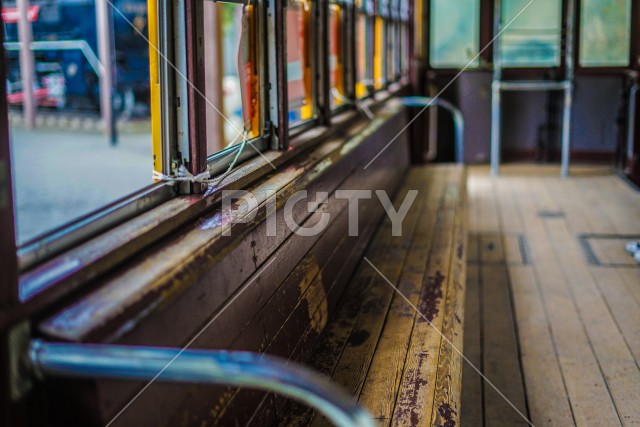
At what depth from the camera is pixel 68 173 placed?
738cm

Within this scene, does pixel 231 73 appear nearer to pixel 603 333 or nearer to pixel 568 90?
pixel 568 90

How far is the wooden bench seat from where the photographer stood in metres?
2.20

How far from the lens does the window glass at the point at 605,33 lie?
8352mm

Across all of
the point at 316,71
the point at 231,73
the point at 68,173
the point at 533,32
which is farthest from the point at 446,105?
the point at 231,73

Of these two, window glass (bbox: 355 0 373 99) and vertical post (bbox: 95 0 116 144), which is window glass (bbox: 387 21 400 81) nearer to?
window glass (bbox: 355 0 373 99)

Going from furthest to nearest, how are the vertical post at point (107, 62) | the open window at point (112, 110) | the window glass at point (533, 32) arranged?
the vertical post at point (107, 62) → the window glass at point (533, 32) → the open window at point (112, 110)

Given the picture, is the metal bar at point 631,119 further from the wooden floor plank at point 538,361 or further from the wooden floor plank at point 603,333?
the wooden floor plank at point 538,361

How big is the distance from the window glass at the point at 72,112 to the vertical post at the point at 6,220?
368 cm

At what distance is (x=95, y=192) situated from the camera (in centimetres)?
654

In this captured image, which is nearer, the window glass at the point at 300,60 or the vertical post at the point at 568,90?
the window glass at the point at 300,60

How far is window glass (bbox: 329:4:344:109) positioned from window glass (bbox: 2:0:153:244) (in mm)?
1563

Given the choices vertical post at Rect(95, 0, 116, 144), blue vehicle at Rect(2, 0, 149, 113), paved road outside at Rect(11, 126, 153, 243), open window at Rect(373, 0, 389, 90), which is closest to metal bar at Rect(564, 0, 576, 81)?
open window at Rect(373, 0, 389, 90)

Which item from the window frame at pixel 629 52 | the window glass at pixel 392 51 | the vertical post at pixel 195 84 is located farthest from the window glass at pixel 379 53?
the vertical post at pixel 195 84

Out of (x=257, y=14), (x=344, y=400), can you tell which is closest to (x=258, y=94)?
(x=257, y=14)
